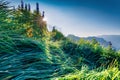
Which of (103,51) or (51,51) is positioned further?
(103,51)

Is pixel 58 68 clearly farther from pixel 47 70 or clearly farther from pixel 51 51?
pixel 51 51

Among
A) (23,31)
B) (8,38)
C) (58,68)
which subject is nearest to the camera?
(58,68)

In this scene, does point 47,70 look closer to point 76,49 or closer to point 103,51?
point 76,49

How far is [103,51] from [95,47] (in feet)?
0.52

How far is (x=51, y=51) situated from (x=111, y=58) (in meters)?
2.35

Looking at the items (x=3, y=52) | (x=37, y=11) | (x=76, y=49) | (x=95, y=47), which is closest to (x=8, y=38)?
(x=3, y=52)

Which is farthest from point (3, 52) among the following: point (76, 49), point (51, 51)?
point (76, 49)

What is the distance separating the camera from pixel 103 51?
6.38 meters

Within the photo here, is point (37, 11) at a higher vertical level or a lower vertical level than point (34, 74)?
higher

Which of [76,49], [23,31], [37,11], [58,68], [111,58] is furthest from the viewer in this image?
[37,11]

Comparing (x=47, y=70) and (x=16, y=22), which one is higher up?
(x=16, y=22)

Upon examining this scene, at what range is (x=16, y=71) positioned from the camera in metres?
3.41

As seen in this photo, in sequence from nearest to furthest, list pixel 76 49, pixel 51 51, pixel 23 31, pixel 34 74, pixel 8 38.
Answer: pixel 34 74 < pixel 8 38 < pixel 51 51 < pixel 23 31 < pixel 76 49

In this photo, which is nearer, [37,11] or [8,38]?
[8,38]
